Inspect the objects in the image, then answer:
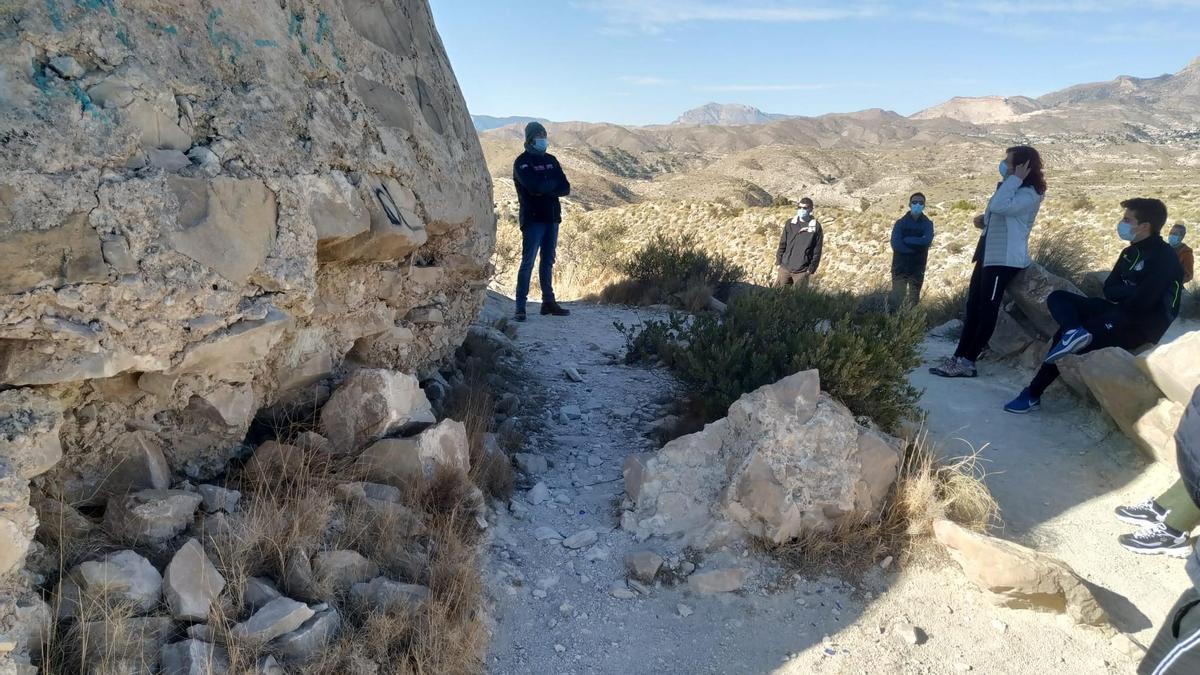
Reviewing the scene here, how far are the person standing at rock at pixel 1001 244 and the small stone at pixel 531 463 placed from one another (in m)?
3.98

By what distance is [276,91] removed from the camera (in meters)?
3.17

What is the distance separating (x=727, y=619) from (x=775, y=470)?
2.70 feet

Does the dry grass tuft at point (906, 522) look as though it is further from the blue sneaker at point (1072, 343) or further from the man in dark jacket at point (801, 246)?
the man in dark jacket at point (801, 246)

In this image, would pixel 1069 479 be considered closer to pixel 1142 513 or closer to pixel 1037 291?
pixel 1142 513

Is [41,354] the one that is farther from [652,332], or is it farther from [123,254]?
[652,332]

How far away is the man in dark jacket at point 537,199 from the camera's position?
7.28m

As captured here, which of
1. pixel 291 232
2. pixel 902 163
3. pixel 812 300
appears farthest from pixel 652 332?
pixel 902 163

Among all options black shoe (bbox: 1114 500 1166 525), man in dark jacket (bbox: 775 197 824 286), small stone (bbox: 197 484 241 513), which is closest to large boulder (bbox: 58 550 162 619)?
small stone (bbox: 197 484 241 513)

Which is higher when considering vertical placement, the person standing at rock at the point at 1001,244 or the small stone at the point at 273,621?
the person standing at rock at the point at 1001,244

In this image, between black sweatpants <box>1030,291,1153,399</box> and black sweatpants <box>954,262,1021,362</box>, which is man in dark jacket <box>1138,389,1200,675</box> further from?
black sweatpants <box>954,262,1021,362</box>

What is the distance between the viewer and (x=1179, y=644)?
190cm

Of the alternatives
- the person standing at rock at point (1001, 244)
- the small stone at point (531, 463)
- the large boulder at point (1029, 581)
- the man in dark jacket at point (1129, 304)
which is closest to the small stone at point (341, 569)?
the small stone at point (531, 463)

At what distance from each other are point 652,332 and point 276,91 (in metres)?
3.91

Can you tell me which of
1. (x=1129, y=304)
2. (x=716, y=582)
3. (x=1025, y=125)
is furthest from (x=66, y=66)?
(x=1025, y=125)
